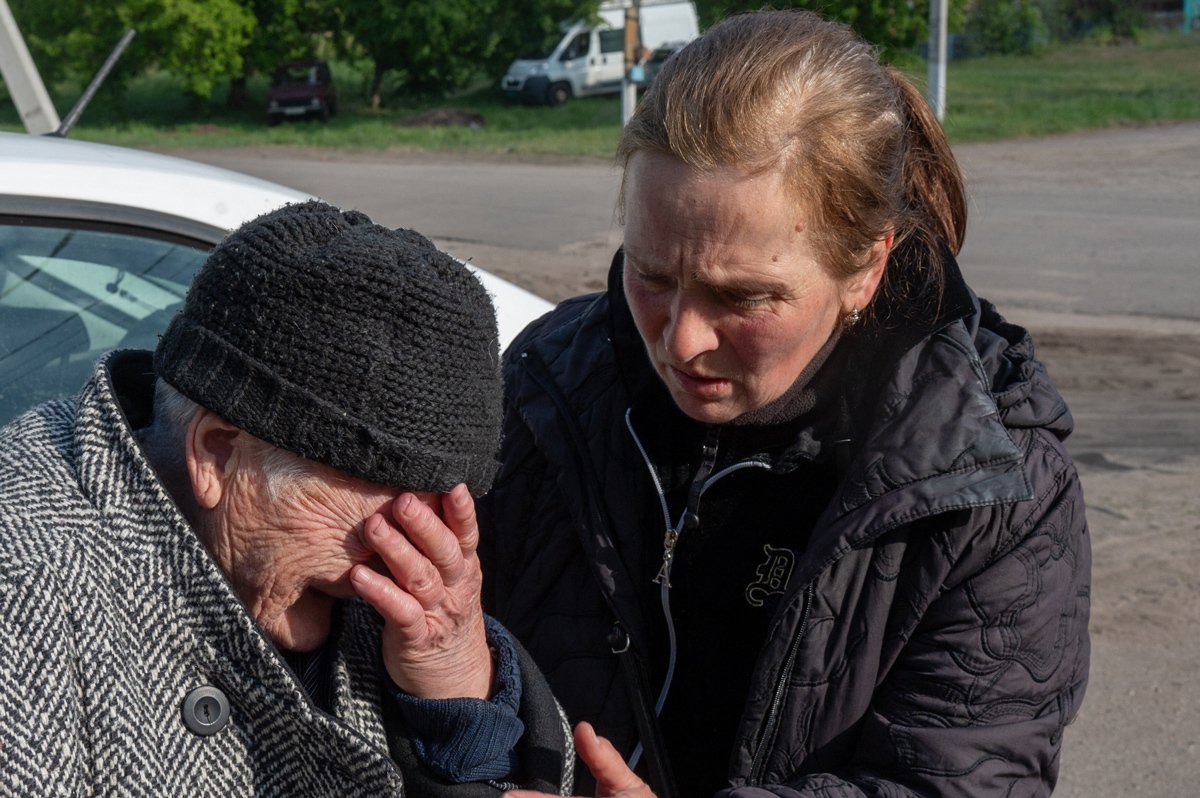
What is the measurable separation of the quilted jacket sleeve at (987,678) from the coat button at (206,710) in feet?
2.40

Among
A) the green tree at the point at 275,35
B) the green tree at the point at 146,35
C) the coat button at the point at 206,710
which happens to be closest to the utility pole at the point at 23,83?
the coat button at the point at 206,710

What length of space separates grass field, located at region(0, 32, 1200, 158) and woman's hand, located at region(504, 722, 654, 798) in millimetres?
19829

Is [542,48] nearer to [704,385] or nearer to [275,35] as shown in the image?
[275,35]

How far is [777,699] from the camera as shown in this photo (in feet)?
6.39

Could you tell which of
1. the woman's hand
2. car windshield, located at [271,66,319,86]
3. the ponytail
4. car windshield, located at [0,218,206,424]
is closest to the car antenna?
car windshield, located at [0,218,206,424]

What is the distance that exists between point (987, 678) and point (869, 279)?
641 millimetres

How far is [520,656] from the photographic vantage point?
1971mm

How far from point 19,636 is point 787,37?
1.36 meters

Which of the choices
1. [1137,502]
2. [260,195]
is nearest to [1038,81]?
[1137,502]

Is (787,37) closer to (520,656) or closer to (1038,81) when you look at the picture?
(520,656)

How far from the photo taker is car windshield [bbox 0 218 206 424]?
2584 mm

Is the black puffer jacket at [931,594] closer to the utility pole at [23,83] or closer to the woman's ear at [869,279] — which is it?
the woman's ear at [869,279]

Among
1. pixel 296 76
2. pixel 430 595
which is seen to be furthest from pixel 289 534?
pixel 296 76

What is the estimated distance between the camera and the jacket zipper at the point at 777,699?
192 cm
